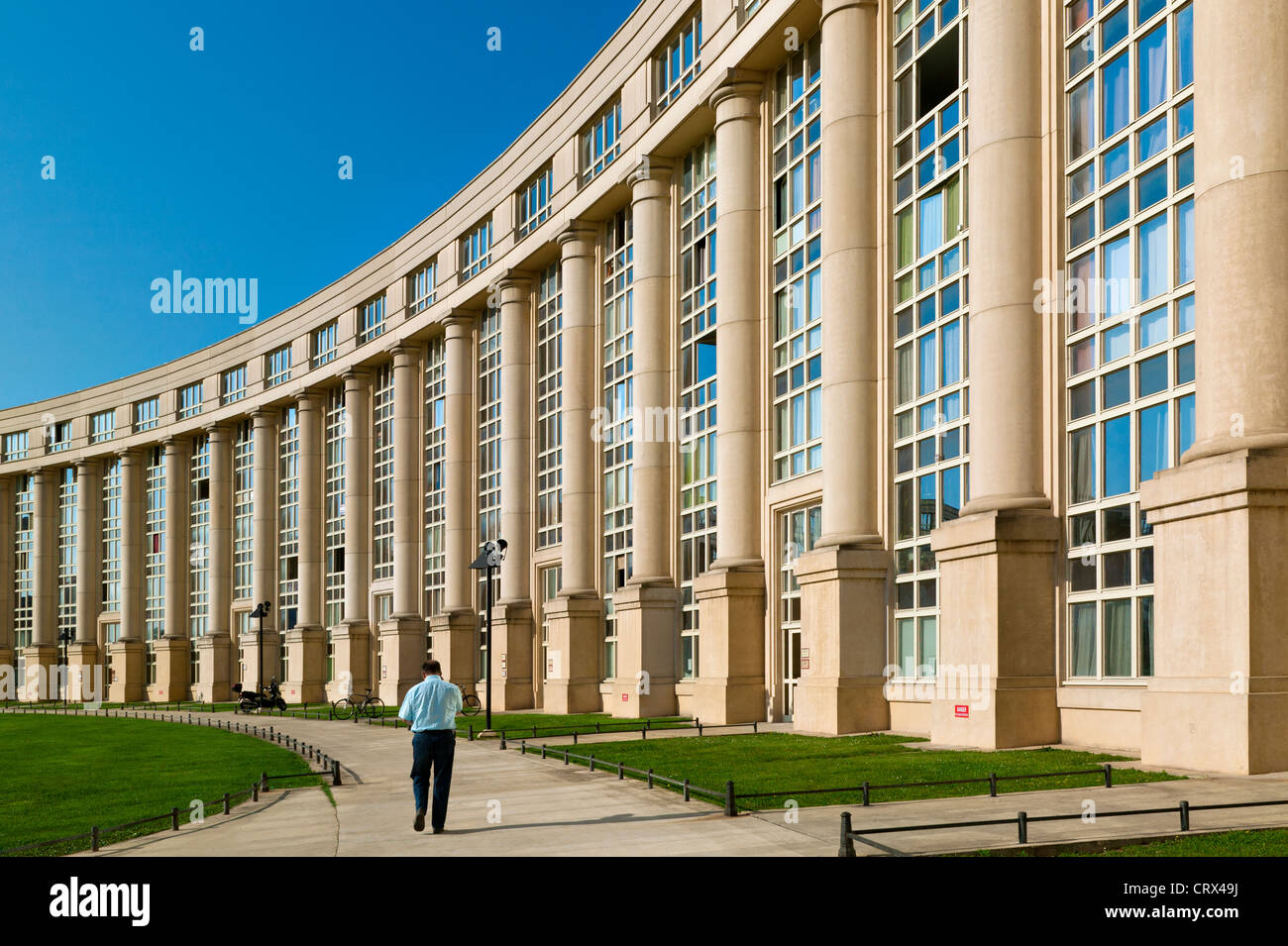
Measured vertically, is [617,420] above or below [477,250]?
below

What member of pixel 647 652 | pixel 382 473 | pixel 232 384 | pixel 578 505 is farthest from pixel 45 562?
pixel 647 652

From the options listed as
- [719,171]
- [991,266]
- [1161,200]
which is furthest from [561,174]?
[1161,200]

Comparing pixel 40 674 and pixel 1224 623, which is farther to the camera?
pixel 40 674

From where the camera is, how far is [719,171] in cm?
3634

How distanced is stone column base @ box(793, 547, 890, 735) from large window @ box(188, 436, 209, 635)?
2527 inches

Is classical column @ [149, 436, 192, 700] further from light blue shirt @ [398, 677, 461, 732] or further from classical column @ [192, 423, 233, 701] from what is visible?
light blue shirt @ [398, 677, 461, 732]

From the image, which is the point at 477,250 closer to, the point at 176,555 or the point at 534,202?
the point at 534,202

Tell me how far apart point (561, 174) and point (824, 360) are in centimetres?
2162

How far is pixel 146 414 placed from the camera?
297 ft

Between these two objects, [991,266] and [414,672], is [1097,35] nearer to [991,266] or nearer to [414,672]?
[991,266]

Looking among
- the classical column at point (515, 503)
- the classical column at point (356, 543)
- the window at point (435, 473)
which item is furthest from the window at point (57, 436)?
the classical column at point (515, 503)

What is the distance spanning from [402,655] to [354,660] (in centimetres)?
702

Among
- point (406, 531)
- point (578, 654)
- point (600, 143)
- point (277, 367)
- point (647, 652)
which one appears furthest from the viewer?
point (277, 367)

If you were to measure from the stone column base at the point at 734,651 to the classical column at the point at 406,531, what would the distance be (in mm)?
27385
